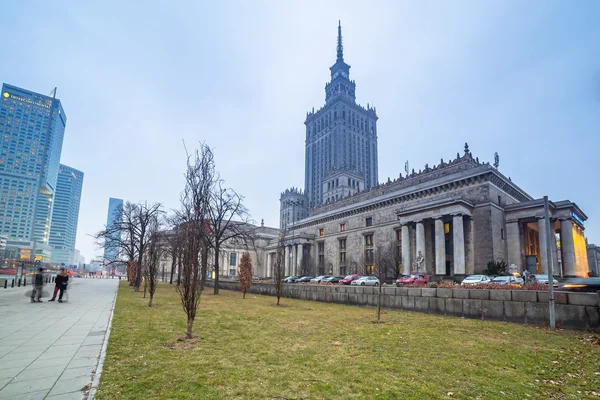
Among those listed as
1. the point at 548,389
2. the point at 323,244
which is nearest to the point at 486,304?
the point at 548,389

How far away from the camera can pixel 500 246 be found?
47.4m

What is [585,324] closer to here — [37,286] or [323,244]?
[37,286]

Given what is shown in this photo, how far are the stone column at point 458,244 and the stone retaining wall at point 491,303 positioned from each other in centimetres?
2869

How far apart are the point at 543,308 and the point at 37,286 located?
86.1 feet

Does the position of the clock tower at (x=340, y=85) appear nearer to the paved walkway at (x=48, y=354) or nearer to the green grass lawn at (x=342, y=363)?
the green grass lawn at (x=342, y=363)

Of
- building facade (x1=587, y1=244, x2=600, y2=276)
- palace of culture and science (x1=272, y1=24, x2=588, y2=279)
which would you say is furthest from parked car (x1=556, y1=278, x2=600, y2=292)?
building facade (x1=587, y1=244, x2=600, y2=276)

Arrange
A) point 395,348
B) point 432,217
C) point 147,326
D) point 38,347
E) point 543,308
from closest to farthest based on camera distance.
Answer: point 38,347 < point 395,348 < point 147,326 < point 543,308 < point 432,217

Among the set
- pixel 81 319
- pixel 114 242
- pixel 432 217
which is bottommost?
pixel 81 319

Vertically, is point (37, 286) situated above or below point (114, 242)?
below

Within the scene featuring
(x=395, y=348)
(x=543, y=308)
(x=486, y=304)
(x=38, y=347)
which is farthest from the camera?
(x=486, y=304)

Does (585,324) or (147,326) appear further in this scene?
(585,324)

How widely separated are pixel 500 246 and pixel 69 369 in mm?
54135

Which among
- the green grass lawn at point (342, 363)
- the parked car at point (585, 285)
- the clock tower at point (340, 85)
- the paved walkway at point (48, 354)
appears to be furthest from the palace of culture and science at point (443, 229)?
the clock tower at point (340, 85)

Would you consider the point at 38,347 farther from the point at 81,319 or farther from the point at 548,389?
the point at 548,389
